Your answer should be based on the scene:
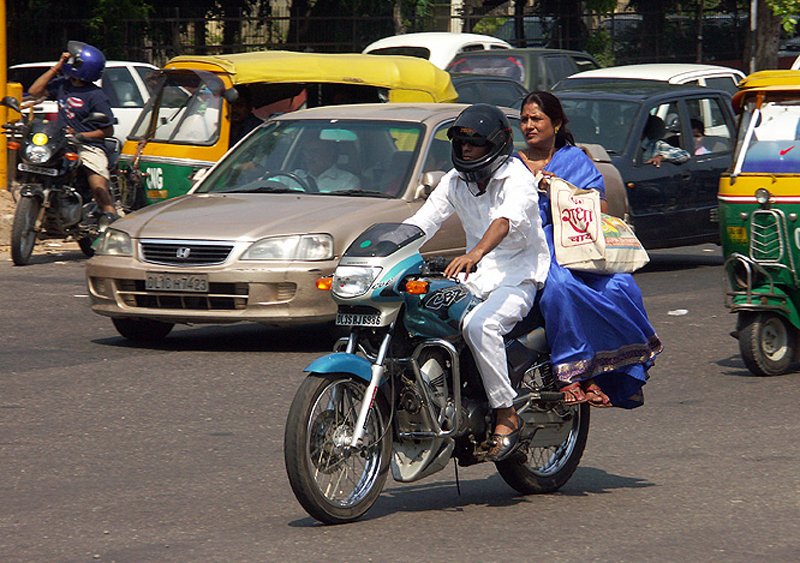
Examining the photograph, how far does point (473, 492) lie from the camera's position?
6156mm

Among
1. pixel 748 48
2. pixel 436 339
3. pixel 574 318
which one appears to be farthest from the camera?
pixel 748 48

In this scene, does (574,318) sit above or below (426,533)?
above

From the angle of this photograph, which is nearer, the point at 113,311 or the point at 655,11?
the point at 113,311

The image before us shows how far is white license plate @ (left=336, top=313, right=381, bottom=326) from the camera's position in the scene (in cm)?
530

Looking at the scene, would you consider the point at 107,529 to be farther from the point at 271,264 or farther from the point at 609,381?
the point at 271,264

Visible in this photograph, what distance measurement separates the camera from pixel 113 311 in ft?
31.2

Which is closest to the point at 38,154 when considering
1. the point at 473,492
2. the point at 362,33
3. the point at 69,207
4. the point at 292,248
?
the point at 69,207

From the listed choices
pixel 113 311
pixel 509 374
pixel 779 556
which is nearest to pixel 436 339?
pixel 509 374

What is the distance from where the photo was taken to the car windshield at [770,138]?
30.0ft

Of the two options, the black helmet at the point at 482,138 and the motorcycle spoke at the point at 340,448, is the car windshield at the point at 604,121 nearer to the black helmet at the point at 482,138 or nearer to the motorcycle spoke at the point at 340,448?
the black helmet at the point at 482,138

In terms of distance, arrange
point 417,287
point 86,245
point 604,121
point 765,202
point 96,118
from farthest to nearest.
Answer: point 604,121
point 86,245
point 96,118
point 765,202
point 417,287

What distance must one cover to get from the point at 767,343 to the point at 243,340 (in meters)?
3.70

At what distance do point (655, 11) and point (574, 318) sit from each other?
1289 inches

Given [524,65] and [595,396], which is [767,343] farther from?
[524,65]
